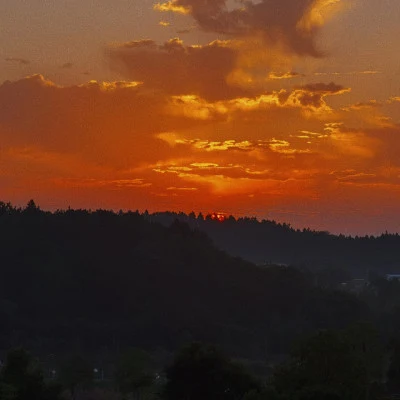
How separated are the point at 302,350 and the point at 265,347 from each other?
125 meters

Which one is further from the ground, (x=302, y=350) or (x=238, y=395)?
(x=302, y=350)

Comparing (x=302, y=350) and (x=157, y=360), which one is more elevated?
(x=302, y=350)

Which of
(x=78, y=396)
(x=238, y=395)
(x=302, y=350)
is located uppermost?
(x=302, y=350)

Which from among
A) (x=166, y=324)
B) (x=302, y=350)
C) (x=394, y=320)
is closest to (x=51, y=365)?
(x=166, y=324)

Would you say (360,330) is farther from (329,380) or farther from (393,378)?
(329,380)

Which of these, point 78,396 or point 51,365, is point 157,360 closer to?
point 51,365

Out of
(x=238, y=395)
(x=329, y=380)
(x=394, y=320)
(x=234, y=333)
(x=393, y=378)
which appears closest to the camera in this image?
(x=329, y=380)

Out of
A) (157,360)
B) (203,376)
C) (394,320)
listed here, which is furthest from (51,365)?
(203,376)

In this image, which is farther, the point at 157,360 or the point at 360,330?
the point at 157,360

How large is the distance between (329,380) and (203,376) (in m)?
14.9

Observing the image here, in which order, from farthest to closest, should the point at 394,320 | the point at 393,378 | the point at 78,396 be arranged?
the point at 394,320
the point at 78,396
the point at 393,378

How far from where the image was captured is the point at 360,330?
92.9 meters

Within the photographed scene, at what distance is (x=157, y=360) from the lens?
172250 millimetres

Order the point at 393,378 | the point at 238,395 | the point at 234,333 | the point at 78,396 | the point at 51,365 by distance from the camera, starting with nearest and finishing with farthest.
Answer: the point at 238,395 → the point at 393,378 → the point at 78,396 → the point at 51,365 → the point at 234,333
